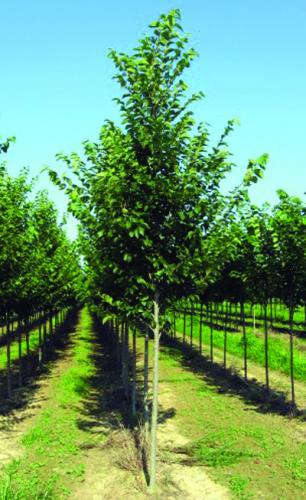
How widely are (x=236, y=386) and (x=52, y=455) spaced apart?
10.0 m

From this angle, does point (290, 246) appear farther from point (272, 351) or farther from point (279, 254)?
point (272, 351)

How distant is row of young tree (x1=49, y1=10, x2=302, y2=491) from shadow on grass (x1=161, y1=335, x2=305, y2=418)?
7500 millimetres

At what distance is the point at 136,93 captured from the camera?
Answer: 9.26 m

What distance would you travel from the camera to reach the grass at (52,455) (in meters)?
8.66

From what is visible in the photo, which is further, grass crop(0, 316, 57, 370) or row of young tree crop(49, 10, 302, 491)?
grass crop(0, 316, 57, 370)

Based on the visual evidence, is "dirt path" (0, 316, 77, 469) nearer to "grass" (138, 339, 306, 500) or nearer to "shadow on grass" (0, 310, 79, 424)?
"shadow on grass" (0, 310, 79, 424)

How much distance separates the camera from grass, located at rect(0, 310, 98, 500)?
866 cm

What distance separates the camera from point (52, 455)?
10.8m

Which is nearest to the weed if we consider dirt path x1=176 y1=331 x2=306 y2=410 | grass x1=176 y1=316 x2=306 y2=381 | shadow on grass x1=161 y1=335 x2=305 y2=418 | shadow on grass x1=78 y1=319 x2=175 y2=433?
shadow on grass x1=78 y1=319 x2=175 y2=433

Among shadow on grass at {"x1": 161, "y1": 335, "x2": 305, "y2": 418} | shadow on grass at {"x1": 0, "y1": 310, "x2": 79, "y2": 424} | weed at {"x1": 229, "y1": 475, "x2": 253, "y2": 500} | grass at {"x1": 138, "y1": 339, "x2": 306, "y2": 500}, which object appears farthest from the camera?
shadow on grass at {"x1": 161, "y1": 335, "x2": 305, "y2": 418}

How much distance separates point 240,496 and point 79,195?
21.3 ft

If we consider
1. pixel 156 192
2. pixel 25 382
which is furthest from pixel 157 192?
pixel 25 382

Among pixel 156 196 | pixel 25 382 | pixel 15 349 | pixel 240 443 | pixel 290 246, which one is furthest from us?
pixel 15 349

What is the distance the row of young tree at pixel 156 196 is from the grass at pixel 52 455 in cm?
202
